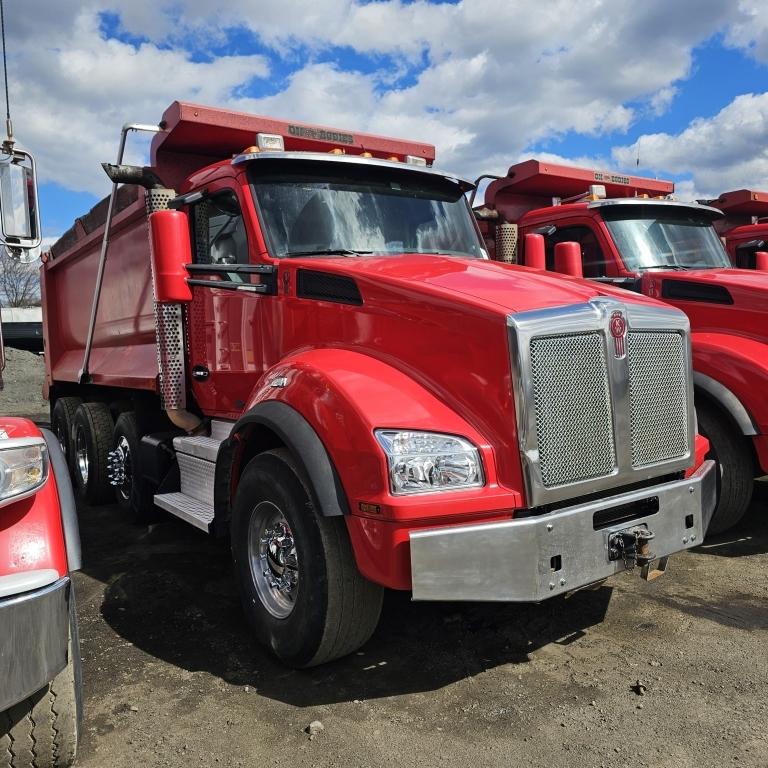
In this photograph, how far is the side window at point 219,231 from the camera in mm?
4357

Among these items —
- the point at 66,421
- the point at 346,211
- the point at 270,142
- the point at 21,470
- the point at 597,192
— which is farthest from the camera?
the point at 66,421

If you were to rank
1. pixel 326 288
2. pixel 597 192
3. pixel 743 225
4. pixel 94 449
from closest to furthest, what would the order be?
pixel 326 288
pixel 94 449
pixel 597 192
pixel 743 225

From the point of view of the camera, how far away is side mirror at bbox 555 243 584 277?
5.43 metres

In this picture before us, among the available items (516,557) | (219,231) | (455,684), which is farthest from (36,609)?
(219,231)

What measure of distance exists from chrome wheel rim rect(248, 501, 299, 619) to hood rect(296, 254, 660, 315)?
1.25 m

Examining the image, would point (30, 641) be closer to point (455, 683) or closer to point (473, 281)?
point (455, 683)

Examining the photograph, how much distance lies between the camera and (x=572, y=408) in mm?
3068

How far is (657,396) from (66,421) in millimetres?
6507

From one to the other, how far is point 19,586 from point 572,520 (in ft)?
6.71

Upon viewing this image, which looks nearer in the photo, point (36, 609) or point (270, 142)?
point (36, 609)

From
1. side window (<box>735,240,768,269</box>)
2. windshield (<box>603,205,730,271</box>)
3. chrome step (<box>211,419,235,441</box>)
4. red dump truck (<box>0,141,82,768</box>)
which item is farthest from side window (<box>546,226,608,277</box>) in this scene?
red dump truck (<box>0,141,82,768</box>)

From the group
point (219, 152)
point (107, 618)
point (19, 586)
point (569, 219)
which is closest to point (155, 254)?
point (219, 152)

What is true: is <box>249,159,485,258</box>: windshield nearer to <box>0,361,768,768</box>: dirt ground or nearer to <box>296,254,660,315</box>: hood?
<box>296,254,660,315</box>: hood

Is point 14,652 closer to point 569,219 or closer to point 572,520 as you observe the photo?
point 572,520
